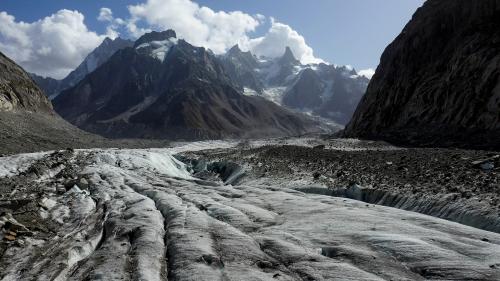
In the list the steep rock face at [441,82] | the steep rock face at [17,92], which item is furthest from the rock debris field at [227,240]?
the steep rock face at [17,92]

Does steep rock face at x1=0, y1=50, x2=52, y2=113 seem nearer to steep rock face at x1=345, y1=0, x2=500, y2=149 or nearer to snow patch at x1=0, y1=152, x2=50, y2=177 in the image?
snow patch at x1=0, y1=152, x2=50, y2=177

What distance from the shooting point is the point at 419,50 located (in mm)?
80250

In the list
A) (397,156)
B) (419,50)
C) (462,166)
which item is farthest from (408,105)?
(462,166)

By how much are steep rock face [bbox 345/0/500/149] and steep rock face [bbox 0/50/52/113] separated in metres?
76.8

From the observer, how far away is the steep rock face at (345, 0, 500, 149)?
52594 mm

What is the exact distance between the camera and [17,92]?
111500mm

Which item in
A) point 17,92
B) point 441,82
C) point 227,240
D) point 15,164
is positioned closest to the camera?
point 227,240

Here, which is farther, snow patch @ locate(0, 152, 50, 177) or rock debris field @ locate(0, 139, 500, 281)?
snow patch @ locate(0, 152, 50, 177)

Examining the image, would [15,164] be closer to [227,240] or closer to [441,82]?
[227,240]

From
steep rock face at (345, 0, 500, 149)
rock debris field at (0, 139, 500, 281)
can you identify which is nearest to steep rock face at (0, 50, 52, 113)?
steep rock face at (345, 0, 500, 149)

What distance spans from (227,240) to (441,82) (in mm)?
59013

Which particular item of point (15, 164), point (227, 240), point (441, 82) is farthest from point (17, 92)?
point (227, 240)

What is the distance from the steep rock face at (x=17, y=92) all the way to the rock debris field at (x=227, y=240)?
89.4m

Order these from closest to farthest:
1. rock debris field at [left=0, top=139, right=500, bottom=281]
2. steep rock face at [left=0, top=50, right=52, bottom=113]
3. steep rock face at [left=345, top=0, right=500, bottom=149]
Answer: rock debris field at [left=0, top=139, right=500, bottom=281] → steep rock face at [left=345, top=0, right=500, bottom=149] → steep rock face at [left=0, top=50, right=52, bottom=113]
